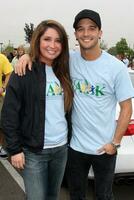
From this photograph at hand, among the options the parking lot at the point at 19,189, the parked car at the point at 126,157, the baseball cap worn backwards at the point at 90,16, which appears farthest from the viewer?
the parking lot at the point at 19,189

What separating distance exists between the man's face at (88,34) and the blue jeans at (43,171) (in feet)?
2.64

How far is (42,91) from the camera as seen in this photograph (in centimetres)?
312

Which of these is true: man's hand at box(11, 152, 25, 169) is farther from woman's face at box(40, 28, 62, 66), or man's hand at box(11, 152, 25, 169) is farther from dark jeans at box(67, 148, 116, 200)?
woman's face at box(40, 28, 62, 66)

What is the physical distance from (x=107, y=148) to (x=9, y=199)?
1957 millimetres

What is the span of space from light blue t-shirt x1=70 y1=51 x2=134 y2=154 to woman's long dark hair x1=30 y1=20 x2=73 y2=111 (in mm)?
117

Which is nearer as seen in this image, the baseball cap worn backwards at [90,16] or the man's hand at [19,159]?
the man's hand at [19,159]

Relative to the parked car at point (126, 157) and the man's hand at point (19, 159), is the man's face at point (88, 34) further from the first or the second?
the parked car at point (126, 157)

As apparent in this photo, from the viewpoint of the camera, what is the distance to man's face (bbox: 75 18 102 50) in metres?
3.34

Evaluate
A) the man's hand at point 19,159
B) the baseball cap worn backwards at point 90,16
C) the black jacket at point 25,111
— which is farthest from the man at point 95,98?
the man's hand at point 19,159

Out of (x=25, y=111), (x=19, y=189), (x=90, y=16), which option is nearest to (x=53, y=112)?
(x=25, y=111)

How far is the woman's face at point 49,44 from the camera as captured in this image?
10.5ft

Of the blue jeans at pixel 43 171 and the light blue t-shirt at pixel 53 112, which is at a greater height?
the light blue t-shirt at pixel 53 112

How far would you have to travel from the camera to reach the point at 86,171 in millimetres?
3672

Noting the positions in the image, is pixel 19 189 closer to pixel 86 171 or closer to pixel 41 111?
pixel 86 171
